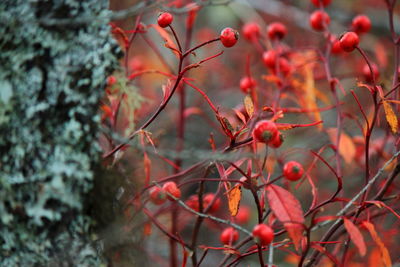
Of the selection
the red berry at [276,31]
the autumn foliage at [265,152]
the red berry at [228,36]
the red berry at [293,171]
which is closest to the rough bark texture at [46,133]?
the autumn foliage at [265,152]

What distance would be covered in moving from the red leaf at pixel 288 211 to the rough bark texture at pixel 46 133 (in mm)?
308

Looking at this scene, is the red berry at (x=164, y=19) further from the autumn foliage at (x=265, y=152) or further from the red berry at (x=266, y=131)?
the red berry at (x=266, y=131)

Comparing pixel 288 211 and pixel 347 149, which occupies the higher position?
pixel 288 211

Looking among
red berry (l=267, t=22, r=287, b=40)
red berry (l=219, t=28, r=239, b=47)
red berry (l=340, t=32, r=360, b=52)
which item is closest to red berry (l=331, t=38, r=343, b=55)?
red berry (l=267, t=22, r=287, b=40)

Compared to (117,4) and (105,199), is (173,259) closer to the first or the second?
(105,199)

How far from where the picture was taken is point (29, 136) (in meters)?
0.81

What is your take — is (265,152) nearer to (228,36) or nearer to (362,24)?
(362,24)

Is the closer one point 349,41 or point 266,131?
point 266,131

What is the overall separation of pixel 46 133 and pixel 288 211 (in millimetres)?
413

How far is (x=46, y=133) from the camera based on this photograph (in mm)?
819

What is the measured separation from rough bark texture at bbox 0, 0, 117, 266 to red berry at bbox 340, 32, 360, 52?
0.44 metres

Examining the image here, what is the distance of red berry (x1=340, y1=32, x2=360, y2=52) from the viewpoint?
90 cm

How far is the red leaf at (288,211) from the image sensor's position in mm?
711

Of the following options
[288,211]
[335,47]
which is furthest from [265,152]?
[288,211]
